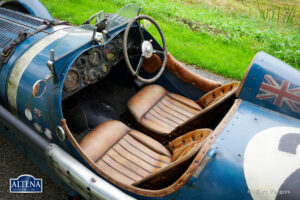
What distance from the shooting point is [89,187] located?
6.82 feet

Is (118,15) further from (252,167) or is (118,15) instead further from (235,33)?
(235,33)

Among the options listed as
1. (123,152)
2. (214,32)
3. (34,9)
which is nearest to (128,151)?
(123,152)

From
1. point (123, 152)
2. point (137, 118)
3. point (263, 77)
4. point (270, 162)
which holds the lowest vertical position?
point (123, 152)

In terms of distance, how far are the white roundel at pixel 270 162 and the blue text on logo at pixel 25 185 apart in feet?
7.19

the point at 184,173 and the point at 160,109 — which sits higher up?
the point at 184,173

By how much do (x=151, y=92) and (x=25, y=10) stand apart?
245 centimetres

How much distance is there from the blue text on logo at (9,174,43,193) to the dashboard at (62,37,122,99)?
1017 mm

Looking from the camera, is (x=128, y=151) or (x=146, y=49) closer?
(x=128, y=151)

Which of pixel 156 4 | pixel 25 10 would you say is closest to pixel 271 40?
pixel 156 4

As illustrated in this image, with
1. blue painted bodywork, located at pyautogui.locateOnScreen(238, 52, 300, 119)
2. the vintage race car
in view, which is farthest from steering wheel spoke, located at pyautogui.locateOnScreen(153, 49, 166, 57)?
blue painted bodywork, located at pyautogui.locateOnScreen(238, 52, 300, 119)

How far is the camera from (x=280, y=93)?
2.21 meters

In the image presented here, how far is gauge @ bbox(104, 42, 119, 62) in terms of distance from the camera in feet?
9.62

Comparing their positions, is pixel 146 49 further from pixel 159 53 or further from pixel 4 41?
pixel 4 41

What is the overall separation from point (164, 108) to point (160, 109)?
0.05 metres
